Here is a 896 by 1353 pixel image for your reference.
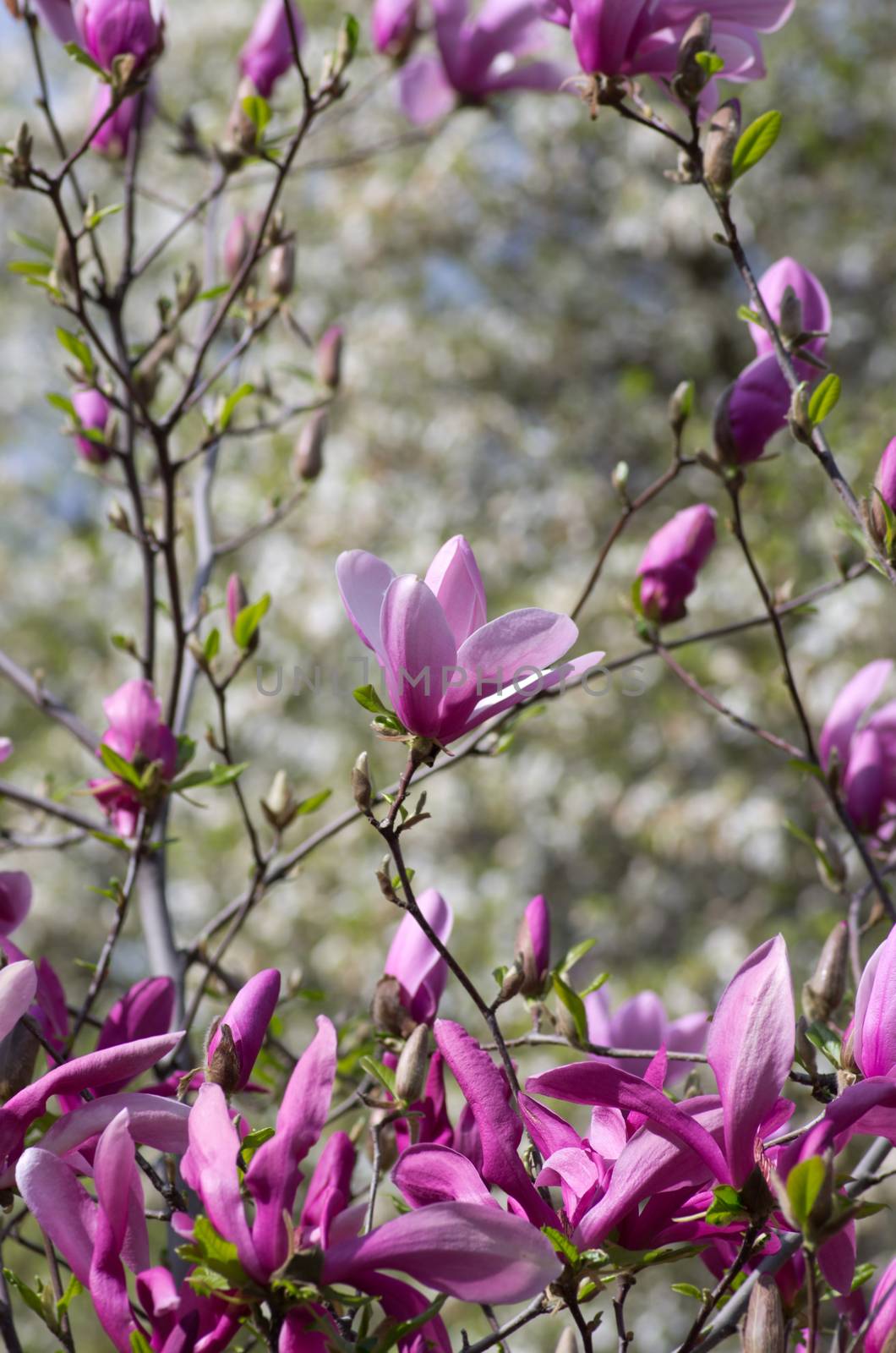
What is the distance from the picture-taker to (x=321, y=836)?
764mm

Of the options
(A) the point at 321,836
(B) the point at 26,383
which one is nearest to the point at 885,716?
(A) the point at 321,836

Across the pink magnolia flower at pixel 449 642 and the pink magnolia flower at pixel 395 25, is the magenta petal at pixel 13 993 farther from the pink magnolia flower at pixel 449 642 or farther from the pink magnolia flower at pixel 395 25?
the pink magnolia flower at pixel 395 25

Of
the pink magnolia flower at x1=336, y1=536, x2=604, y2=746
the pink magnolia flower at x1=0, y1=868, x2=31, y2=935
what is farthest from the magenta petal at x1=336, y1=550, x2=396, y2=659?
the pink magnolia flower at x1=0, y1=868, x2=31, y2=935

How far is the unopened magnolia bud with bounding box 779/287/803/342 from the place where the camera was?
1.96 feet

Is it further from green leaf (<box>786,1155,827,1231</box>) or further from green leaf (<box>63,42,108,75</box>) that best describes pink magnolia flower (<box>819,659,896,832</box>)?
green leaf (<box>63,42,108,75</box>)

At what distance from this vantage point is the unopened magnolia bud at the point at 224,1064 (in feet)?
1.38

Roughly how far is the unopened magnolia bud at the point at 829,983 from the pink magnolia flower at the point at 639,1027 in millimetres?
63

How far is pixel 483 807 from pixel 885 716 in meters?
3.15

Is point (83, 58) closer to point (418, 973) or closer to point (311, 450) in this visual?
point (311, 450)

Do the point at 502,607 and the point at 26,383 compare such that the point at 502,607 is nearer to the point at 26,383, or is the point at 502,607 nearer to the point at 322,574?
the point at 322,574

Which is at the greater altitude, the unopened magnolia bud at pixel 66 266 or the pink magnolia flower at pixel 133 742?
the unopened magnolia bud at pixel 66 266

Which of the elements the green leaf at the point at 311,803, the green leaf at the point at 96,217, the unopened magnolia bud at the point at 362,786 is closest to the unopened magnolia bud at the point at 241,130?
the green leaf at the point at 96,217

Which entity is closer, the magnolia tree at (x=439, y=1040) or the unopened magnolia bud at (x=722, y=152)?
the magnolia tree at (x=439, y=1040)

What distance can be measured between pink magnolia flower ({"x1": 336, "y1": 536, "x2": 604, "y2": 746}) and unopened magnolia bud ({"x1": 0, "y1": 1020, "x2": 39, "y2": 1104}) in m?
0.18
